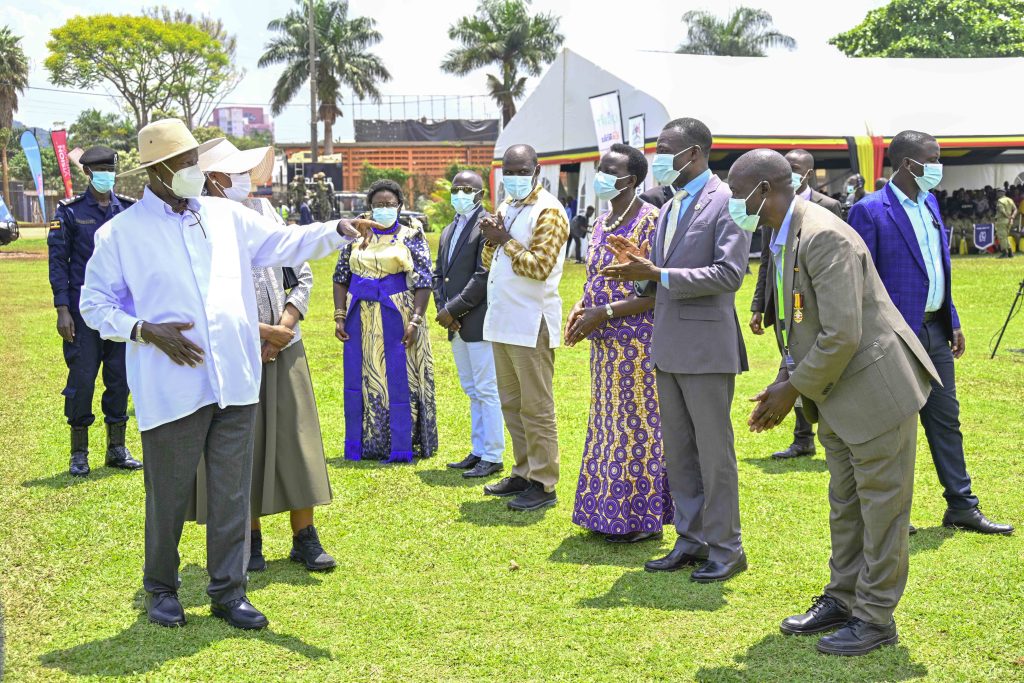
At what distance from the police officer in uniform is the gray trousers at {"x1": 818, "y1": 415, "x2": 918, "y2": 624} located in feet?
17.4

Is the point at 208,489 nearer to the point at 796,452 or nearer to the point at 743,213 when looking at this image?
the point at 743,213

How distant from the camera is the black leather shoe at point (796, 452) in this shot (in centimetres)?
772

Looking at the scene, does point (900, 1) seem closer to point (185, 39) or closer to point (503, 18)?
point (503, 18)

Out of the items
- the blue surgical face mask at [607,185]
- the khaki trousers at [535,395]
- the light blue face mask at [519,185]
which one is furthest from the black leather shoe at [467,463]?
the blue surgical face mask at [607,185]

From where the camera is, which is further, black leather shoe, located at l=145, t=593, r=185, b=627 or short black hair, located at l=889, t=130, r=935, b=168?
short black hair, located at l=889, t=130, r=935, b=168

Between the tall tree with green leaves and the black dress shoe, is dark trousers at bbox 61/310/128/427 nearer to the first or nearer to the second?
the black dress shoe

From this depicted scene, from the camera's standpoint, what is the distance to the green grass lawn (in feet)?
14.1

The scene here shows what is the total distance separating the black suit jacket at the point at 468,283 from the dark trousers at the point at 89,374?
7.93 ft

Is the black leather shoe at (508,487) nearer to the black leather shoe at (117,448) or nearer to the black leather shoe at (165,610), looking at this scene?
the black leather shoe at (165,610)

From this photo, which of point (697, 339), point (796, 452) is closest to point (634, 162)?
point (697, 339)

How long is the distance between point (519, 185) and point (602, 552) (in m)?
2.24

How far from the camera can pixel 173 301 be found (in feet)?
14.7

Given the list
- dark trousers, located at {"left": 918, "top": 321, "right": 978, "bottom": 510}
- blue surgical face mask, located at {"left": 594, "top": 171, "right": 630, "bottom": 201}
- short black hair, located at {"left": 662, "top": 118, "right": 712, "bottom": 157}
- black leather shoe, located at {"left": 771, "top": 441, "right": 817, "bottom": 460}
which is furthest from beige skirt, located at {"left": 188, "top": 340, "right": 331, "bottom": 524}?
black leather shoe, located at {"left": 771, "top": 441, "right": 817, "bottom": 460}

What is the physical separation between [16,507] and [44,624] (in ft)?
7.43
